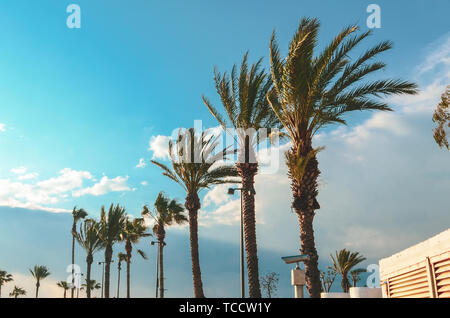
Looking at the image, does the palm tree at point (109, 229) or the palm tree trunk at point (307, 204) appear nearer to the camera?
the palm tree trunk at point (307, 204)

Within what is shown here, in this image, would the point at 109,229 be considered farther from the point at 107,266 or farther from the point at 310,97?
the point at 310,97

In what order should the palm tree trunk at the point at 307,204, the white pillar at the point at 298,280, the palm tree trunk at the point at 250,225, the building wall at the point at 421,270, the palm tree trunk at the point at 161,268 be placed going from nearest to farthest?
the white pillar at the point at 298,280, the building wall at the point at 421,270, the palm tree trunk at the point at 307,204, the palm tree trunk at the point at 250,225, the palm tree trunk at the point at 161,268

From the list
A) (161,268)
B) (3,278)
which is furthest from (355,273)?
(3,278)

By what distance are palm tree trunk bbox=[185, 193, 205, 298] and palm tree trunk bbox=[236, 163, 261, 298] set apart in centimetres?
526

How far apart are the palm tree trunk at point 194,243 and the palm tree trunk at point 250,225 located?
17.3 ft

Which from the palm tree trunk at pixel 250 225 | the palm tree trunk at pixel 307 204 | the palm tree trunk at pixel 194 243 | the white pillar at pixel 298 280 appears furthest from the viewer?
the palm tree trunk at pixel 194 243

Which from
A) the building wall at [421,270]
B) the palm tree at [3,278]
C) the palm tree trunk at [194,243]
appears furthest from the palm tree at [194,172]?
the palm tree at [3,278]

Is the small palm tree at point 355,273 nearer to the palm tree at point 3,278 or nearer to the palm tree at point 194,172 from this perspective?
the palm tree at point 194,172

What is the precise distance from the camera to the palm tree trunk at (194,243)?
24.9 meters
